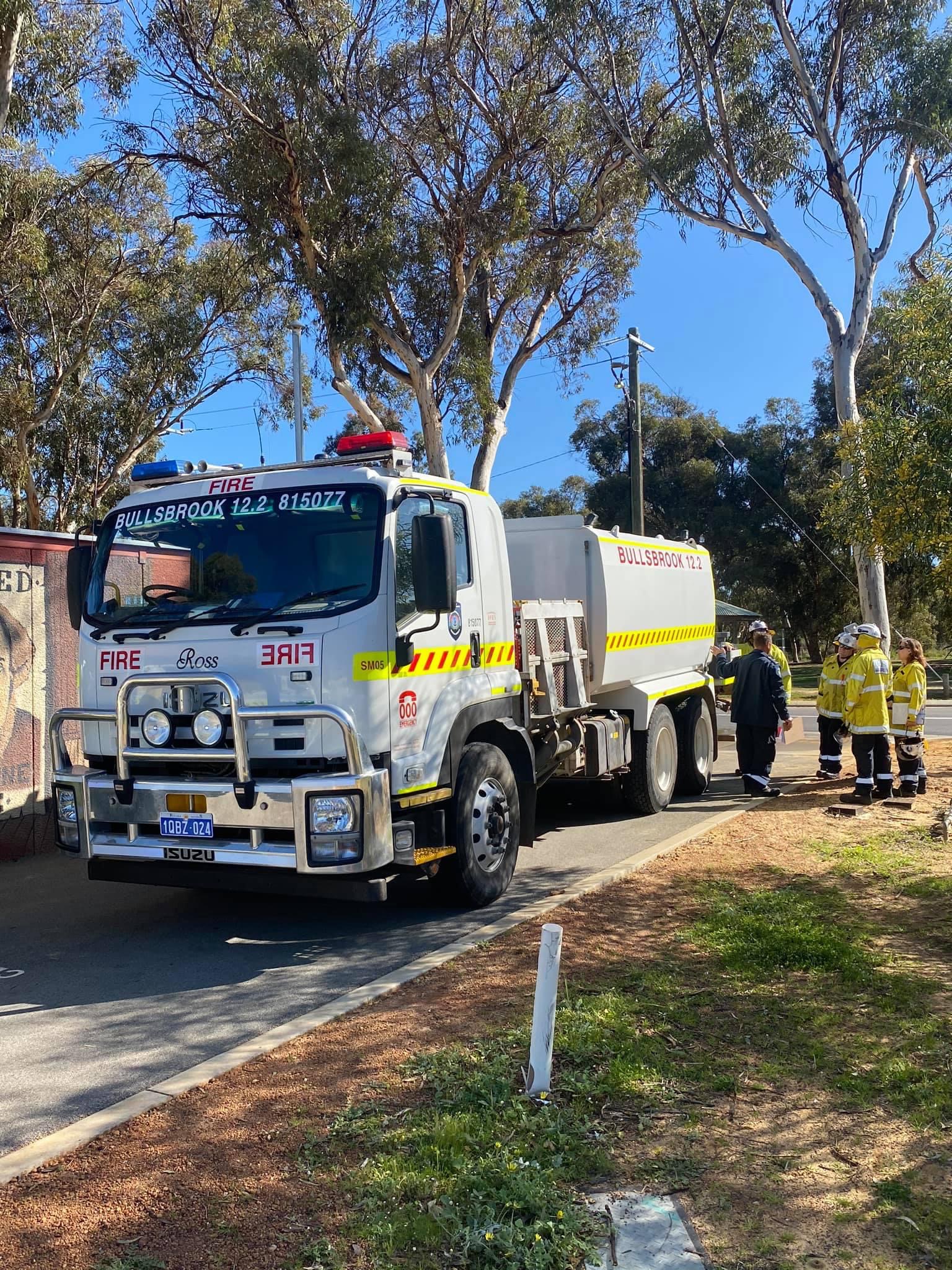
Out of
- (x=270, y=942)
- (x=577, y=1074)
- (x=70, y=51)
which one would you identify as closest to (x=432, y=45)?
(x=70, y=51)

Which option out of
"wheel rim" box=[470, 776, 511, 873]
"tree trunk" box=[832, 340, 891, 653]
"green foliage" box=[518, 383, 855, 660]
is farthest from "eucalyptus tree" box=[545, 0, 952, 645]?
"green foliage" box=[518, 383, 855, 660]

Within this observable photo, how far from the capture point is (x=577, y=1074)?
13.2 feet

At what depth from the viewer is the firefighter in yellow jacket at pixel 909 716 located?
34.9ft

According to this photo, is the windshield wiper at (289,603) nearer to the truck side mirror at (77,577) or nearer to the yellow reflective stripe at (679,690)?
the truck side mirror at (77,577)

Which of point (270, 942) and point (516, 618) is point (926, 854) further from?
point (270, 942)

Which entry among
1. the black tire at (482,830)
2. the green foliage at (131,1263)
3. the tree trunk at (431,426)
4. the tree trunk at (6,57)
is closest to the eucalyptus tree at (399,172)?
the tree trunk at (431,426)

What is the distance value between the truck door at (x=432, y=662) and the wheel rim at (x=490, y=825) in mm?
550

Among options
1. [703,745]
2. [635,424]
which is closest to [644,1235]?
[703,745]

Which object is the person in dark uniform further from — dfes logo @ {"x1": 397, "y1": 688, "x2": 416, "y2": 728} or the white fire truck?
dfes logo @ {"x1": 397, "y1": 688, "x2": 416, "y2": 728}

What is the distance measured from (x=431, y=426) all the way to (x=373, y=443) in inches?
457

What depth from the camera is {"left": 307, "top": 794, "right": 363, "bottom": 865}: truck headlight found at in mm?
5391

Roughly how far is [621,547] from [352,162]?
9.08m

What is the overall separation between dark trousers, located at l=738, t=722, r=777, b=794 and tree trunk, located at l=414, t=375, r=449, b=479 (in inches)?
323

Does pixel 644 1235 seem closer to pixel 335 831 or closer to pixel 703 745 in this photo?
pixel 335 831
